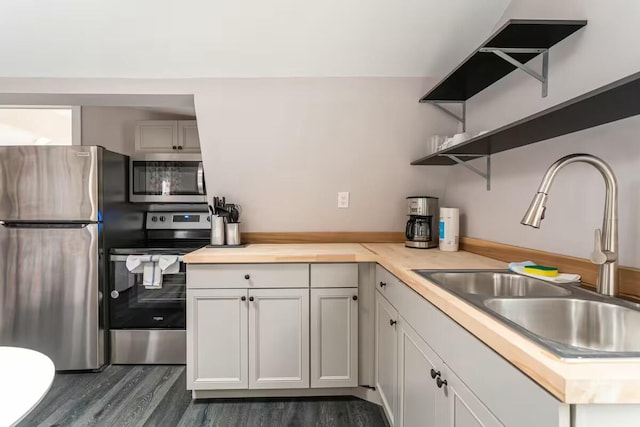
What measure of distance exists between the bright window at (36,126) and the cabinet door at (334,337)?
3.13 m

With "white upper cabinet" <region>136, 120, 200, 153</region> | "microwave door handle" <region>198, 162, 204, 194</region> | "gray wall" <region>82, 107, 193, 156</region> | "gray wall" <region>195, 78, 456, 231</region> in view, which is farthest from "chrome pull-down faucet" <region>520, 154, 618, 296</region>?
"gray wall" <region>82, 107, 193, 156</region>

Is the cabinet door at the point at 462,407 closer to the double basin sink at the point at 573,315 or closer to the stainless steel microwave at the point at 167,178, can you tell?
the double basin sink at the point at 573,315

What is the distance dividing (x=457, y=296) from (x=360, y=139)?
1517mm

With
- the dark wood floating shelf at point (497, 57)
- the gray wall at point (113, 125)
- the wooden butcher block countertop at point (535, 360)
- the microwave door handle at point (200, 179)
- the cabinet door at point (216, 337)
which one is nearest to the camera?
the wooden butcher block countertop at point (535, 360)

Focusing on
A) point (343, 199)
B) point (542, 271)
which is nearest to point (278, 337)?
point (343, 199)

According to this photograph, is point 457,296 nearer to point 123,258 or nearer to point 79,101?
point 123,258

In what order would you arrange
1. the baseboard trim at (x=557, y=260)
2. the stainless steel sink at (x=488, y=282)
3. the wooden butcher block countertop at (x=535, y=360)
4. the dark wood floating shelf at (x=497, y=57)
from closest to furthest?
1. the wooden butcher block countertop at (x=535, y=360)
2. the baseboard trim at (x=557, y=260)
3. the dark wood floating shelf at (x=497, y=57)
4. the stainless steel sink at (x=488, y=282)

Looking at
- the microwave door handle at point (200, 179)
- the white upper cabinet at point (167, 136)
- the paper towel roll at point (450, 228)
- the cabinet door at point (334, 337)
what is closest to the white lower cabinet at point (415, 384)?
the cabinet door at point (334, 337)

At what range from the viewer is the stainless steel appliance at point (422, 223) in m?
2.21

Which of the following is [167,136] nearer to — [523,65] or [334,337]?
[334,337]

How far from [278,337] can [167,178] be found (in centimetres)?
166

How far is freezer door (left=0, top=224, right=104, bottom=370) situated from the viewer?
Result: 238cm

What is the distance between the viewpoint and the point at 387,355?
174cm

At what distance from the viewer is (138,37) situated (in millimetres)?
1883
